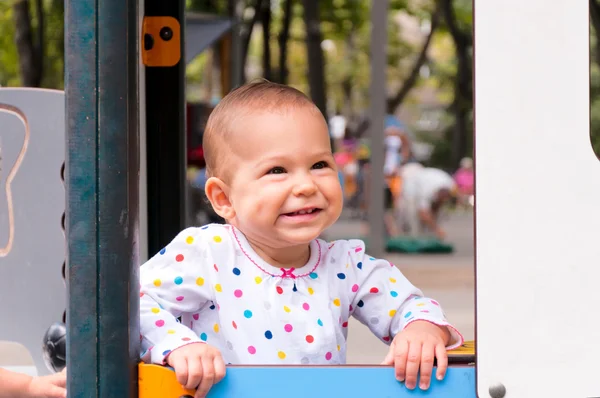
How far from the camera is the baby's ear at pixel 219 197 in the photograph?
1.90m

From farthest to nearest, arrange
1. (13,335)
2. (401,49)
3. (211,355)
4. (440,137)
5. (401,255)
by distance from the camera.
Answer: (440,137), (401,49), (401,255), (13,335), (211,355)

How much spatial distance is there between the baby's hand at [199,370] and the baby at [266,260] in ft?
0.44

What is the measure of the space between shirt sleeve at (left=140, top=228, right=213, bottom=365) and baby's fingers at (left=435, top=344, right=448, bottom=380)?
0.43m

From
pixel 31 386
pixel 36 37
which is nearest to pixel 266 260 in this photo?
pixel 31 386

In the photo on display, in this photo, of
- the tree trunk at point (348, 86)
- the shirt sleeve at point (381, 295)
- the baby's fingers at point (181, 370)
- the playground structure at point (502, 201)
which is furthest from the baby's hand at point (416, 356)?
the tree trunk at point (348, 86)

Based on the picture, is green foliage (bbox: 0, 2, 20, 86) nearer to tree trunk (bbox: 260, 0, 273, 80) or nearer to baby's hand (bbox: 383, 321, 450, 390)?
tree trunk (bbox: 260, 0, 273, 80)

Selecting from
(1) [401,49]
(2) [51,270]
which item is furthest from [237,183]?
(1) [401,49]

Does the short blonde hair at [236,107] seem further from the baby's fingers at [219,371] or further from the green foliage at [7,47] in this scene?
the green foliage at [7,47]

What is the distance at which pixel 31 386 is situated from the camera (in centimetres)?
197

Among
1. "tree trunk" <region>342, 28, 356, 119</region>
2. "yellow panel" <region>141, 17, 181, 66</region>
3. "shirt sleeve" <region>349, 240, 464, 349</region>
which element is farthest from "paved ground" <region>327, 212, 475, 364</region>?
"tree trunk" <region>342, 28, 356, 119</region>

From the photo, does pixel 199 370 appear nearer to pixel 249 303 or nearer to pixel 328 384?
pixel 328 384

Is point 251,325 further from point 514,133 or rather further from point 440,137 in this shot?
point 440,137

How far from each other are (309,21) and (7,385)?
40.7ft

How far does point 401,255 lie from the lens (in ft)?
39.6
